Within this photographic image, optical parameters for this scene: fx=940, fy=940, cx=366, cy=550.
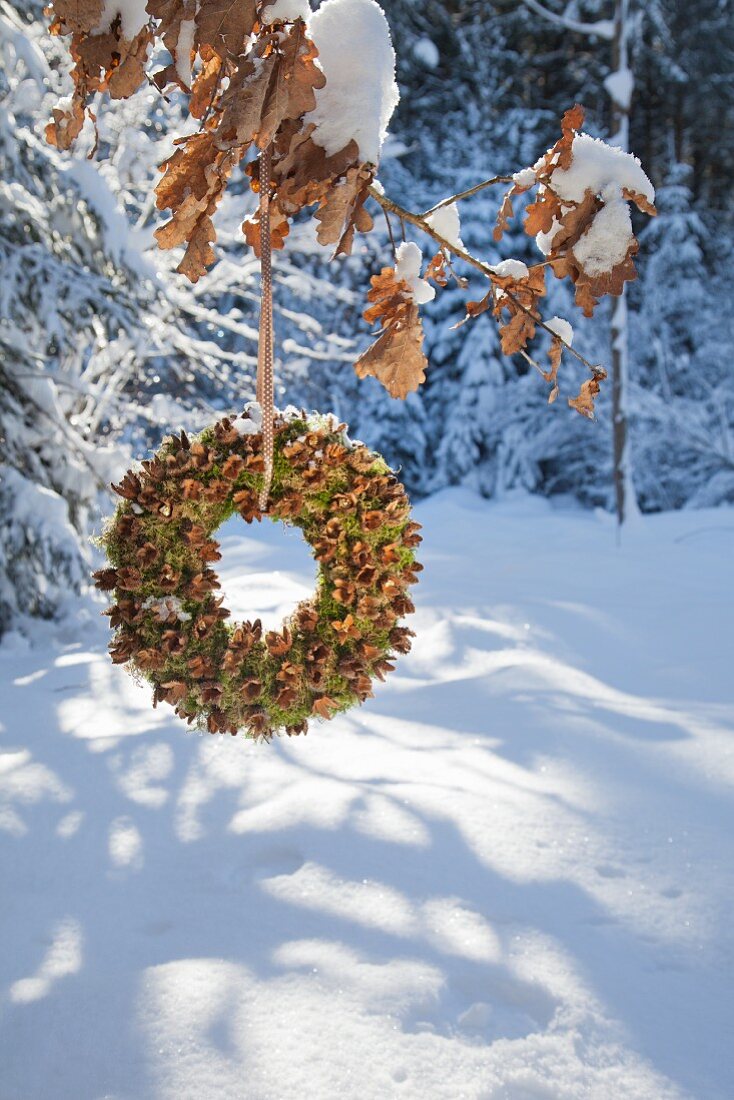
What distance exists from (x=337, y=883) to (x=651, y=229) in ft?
47.4

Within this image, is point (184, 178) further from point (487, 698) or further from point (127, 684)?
point (127, 684)

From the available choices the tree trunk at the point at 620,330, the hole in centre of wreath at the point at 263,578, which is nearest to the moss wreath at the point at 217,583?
the hole in centre of wreath at the point at 263,578

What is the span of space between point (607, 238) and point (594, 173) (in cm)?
11

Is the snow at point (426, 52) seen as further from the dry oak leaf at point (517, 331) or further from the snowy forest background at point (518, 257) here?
the dry oak leaf at point (517, 331)

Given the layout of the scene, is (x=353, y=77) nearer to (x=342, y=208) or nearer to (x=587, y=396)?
(x=342, y=208)

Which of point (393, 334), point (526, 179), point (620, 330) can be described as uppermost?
point (620, 330)

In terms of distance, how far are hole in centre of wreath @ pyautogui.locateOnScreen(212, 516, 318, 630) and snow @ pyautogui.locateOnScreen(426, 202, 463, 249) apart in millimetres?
3113

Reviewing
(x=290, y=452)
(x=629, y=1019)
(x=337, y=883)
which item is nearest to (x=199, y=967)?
(x=337, y=883)

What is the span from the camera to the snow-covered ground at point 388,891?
7.36 feet

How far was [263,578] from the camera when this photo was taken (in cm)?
694

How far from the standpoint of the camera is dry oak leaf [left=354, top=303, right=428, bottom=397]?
163 cm

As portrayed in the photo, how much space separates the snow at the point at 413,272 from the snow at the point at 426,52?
15.8m

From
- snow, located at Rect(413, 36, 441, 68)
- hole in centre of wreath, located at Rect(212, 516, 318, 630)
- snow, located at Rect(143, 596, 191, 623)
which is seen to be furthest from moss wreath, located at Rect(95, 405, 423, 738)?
snow, located at Rect(413, 36, 441, 68)

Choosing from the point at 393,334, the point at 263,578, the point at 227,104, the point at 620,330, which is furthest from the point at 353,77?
the point at 620,330
